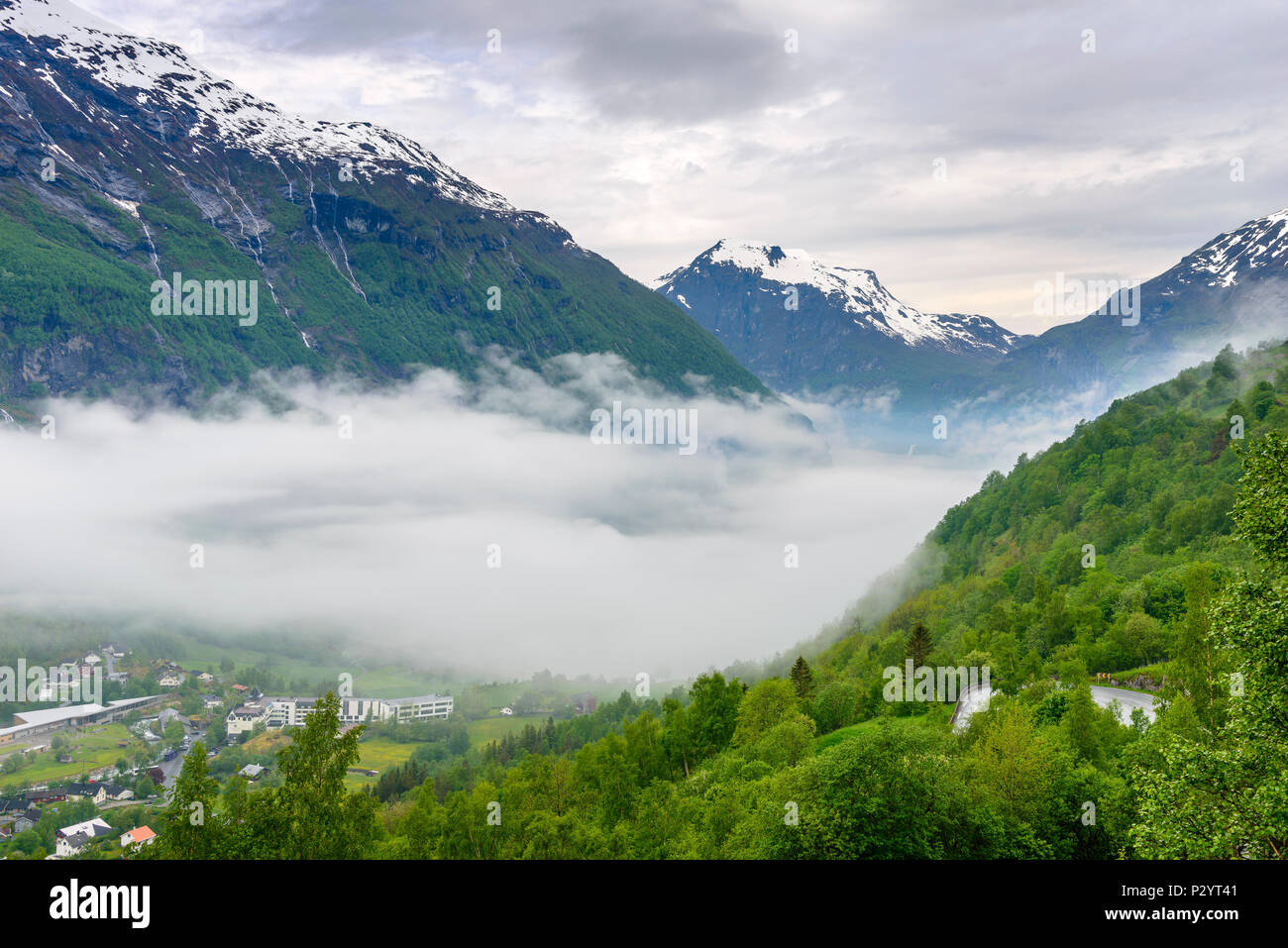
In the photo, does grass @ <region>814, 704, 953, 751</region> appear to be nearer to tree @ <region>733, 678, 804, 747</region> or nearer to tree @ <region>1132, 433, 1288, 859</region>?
tree @ <region>733, 678, 804, 747</region>

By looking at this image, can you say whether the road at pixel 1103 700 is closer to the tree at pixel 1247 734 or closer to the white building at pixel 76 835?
the tree at pixel 1247 734

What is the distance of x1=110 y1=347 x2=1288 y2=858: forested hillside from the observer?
2016cm

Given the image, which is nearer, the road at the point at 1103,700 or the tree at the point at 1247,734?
the tree at the point at 1247,734

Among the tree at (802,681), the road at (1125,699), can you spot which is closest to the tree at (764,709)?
the tree at (802,681)

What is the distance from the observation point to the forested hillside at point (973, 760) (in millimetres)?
20156

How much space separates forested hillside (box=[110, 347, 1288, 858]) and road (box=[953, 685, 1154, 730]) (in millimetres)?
2552

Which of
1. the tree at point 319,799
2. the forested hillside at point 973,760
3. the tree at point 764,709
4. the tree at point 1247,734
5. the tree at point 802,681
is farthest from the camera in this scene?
the tree at point 802,681

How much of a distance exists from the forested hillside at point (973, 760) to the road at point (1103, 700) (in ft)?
8.37

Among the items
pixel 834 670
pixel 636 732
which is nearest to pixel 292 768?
pixel 636 732

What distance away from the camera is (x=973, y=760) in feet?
131

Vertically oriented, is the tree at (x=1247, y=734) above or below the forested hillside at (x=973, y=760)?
above

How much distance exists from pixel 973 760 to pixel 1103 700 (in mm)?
33145

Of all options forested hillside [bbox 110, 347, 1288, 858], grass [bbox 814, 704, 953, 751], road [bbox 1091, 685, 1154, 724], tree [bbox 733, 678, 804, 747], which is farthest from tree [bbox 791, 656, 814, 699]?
road [bbox 1091, 685, 1154, 724]
